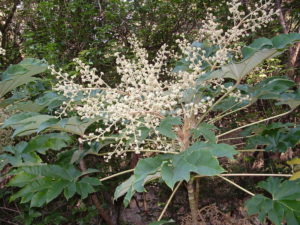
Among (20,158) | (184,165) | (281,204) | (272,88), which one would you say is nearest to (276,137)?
(272,88)

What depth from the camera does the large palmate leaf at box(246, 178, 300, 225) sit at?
1.59 m

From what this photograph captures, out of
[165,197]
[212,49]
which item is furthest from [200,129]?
[165,197]

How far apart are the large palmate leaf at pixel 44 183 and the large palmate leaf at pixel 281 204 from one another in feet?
3.17

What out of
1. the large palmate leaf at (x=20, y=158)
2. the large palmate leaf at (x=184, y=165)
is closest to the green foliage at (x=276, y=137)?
the large palmate leaf at (x=184, y=165)

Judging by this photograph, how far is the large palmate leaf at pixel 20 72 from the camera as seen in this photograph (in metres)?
1.80

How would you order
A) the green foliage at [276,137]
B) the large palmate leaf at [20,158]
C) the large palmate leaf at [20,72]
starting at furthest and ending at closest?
the green foliage at [276,137]
the large palmate leaf at [20,158]
the large palmate leaf at [20,72]

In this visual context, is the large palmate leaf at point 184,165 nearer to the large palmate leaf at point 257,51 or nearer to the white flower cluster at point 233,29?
the large palmate leaf at point 257,51

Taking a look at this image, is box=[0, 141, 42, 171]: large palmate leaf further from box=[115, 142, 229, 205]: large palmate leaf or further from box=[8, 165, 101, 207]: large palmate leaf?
box=[115, 142, 229, 205]: large palmate leaf

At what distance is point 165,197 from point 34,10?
2.85 meters

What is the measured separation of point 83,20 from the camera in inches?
145

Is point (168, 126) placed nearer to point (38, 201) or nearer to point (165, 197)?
point (38, 201)

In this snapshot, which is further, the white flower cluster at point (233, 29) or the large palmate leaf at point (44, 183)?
the large palmate leaf at point (44, 183)

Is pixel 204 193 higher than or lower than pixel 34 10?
lower

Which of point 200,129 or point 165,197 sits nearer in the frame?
point 200,129
